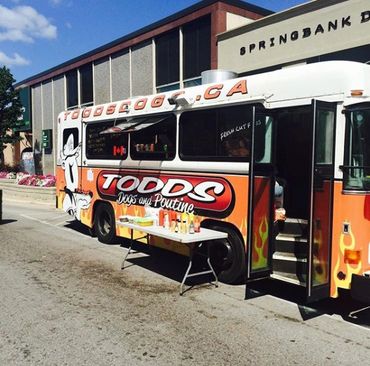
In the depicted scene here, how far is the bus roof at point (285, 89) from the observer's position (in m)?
5.05

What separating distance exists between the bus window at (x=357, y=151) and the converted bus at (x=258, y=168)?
0.04ft

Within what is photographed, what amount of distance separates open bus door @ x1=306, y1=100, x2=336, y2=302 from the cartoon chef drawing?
6.22 metres

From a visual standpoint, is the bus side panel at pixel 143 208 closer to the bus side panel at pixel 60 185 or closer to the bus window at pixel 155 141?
the bus window at pixel 155 141

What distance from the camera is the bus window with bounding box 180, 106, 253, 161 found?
6188 millimetres

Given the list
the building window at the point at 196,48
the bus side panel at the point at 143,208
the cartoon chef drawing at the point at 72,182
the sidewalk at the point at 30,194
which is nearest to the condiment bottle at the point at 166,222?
the bus side panel at the point at 143,208

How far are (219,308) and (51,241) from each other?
557cm

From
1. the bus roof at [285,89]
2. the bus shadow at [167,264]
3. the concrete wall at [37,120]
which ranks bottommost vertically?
the bus shadow at [167,264]

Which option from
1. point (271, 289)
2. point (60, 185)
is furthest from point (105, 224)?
point (271, 289)

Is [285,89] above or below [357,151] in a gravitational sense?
above

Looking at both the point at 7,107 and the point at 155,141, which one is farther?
the point at 7,107

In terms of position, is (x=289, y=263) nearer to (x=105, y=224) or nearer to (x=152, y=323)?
(x=152, y=323)

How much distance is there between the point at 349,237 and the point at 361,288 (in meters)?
0.57

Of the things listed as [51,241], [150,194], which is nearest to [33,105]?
[51,241]

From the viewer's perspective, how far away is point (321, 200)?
5.05 m
